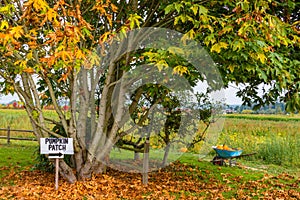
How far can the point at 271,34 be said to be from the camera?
13.3ft

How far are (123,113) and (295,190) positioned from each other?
3.24m

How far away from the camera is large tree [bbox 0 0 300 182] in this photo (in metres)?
3.92

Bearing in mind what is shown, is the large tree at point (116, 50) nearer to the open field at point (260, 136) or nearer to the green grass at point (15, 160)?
the green grass at point (15, 160)

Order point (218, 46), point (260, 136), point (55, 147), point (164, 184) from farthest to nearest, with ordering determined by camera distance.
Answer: point (260, 136) < point (164, 184) < point (55, 147) < point (218, 46)

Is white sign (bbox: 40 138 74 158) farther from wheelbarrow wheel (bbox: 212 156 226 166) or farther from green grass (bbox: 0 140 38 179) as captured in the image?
wheelbarrow wheel (bbox: 212 156 226 166)

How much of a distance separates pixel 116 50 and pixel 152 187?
230cm

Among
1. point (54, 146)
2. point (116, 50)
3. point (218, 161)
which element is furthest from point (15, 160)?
point (218, 161)

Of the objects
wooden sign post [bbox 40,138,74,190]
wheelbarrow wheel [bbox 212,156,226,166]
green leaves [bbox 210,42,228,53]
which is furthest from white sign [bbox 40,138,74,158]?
wheelbarrow wheel [bbox 212,156,226,166]

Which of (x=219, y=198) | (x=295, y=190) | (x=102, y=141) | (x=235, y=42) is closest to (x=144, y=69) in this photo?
(x=102, y=141)

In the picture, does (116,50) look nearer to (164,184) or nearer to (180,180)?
(164,184)

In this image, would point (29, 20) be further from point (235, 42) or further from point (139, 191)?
point (139, 191)

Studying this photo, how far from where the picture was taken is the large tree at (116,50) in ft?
12.8

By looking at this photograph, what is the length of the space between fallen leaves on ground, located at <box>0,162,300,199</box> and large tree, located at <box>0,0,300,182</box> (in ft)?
1.37

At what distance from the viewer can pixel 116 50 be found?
5.73 metres
